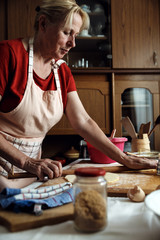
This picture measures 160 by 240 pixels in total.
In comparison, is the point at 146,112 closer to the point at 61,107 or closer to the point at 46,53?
the point at 61,107

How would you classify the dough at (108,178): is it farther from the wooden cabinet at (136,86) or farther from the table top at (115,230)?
the wooden cabinet at (136,86)

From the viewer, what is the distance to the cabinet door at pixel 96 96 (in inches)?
82.2

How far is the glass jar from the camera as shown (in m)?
0.43

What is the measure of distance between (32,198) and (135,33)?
Result: 1.91 meters

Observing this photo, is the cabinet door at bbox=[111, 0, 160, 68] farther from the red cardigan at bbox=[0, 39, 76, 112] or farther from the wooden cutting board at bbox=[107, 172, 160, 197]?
the wooden cutting board at bbox=[107, 172, 160, 197]

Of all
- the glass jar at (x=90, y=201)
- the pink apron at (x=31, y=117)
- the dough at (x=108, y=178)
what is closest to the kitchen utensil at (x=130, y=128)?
the pink apron at (x=31, y=117)

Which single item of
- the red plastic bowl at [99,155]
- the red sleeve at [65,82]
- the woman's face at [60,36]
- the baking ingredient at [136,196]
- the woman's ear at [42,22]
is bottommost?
the red plastic bowl at [99,155]

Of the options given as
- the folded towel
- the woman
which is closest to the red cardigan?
the woman

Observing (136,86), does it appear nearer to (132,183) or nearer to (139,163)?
(139,163)

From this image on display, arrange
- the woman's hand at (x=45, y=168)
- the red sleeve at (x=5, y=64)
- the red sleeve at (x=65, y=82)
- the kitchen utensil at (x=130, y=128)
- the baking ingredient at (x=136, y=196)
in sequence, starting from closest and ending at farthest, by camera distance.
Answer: the baking ingredient at (x=136, y=196)
the woman's hand at (x=45, y=168)
the red sleeve at (x=5, y=64)
the red sleeve at (x=65, y=82)
the kitchen utensil at (x=130, y=128)

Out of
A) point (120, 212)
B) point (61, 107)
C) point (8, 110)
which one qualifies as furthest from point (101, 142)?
point (120, 212)

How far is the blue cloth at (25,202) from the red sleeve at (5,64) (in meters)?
0.53

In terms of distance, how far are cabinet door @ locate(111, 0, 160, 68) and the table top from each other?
1.74 metres

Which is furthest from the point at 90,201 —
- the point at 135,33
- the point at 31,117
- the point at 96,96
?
the point at 135,33
